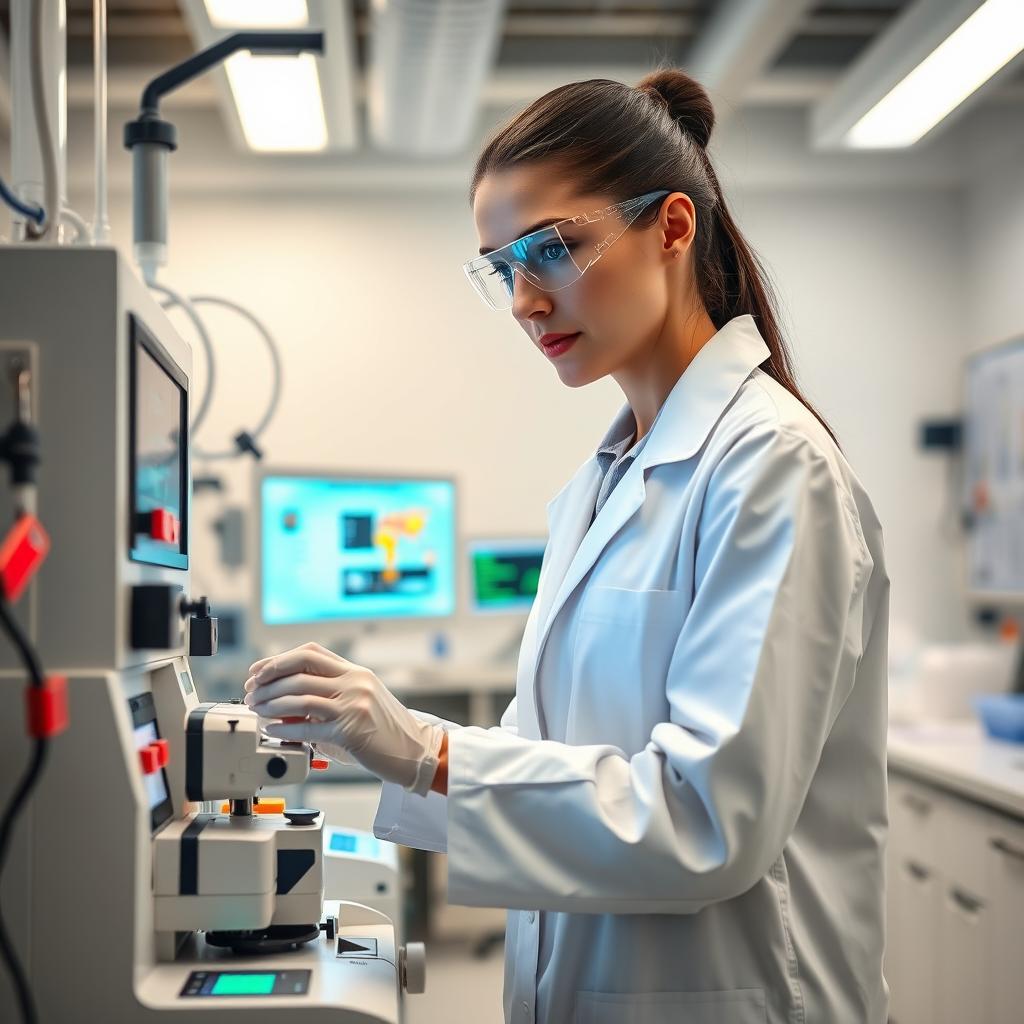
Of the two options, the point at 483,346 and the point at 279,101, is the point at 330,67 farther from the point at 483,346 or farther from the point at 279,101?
the point at 483,346

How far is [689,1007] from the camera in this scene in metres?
0.95

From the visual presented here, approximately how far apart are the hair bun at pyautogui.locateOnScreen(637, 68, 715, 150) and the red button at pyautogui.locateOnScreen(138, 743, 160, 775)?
0.91m

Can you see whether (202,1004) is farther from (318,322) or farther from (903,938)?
(318,322)

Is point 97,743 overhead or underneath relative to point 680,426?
underneath

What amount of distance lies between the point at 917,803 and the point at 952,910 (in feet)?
0.86

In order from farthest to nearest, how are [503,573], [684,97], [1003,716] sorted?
[503,573] → [1003,716] → [684,97]

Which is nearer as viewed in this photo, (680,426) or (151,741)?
(151,741)

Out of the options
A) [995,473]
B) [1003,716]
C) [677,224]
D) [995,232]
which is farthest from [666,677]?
[995,232]

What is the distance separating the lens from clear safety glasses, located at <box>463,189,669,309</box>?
107 cm

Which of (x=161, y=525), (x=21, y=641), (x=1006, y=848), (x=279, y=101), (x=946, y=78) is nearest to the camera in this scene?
(x=21, y=641)

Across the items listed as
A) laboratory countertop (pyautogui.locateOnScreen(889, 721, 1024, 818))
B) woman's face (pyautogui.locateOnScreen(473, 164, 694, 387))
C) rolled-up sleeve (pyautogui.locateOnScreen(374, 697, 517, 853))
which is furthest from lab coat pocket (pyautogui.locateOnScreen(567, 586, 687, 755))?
laboratory countertop (pyautogui.locateOnScreen(889, 721, 1024, 818))

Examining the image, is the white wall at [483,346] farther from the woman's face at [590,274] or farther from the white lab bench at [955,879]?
the woman's face at [590,274]

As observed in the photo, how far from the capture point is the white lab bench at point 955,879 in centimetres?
210

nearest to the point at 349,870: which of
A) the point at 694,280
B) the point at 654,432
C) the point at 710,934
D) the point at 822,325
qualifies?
the point at 710,934
